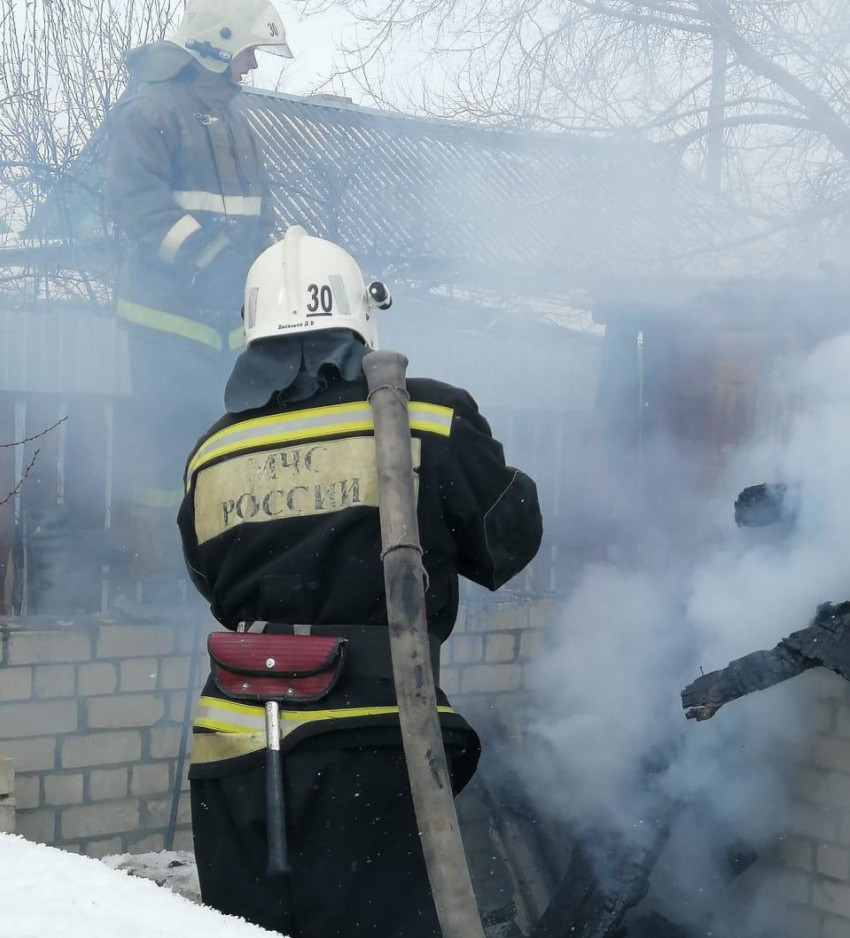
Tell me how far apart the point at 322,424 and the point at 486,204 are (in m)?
14.4

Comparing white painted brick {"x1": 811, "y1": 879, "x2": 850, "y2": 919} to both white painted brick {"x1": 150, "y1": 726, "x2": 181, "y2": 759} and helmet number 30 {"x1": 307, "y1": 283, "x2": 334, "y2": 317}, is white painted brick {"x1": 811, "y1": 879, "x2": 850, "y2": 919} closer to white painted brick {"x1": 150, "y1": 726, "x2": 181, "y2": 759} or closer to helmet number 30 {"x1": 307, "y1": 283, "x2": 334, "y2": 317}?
white painted brick {"x1": 150, "y1": 726, "x2": 181, "y2": 759}

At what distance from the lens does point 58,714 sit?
16.5ft

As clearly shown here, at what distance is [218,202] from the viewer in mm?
5582

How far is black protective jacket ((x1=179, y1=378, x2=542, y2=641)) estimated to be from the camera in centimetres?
292

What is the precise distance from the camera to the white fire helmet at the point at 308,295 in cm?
310

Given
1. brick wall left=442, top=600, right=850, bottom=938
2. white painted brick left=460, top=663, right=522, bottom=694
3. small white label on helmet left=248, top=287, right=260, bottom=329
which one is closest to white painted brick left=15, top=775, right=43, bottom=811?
brick wall left=442, top=600, right=850, bottom=938

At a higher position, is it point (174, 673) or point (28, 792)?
point (174, 673)

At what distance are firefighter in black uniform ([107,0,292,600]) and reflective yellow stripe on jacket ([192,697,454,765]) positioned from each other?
2.63 meters

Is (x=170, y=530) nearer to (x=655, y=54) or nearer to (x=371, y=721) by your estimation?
(x=371, y=721)

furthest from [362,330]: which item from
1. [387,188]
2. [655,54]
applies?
[387,188]

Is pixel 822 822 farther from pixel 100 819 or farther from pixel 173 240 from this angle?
pixel 173 240

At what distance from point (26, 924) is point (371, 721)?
132cm

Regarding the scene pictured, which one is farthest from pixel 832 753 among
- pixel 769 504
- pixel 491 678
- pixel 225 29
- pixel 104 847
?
pixel 225 29

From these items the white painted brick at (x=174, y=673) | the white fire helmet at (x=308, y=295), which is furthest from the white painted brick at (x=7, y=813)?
→ the white fire helmet at (x=308, y=295)
